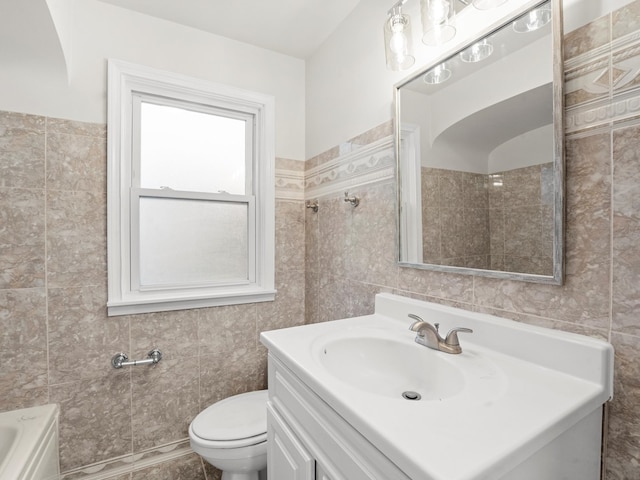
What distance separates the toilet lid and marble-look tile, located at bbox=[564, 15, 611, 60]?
1675 millimetres

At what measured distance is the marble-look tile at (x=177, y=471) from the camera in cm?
153

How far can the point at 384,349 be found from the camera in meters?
1.04

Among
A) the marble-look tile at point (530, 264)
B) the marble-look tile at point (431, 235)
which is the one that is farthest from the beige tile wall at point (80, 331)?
the marble-look tile at point (530, 264)

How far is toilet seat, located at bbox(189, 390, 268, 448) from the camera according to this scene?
1294 mm

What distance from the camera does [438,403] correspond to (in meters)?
0.62

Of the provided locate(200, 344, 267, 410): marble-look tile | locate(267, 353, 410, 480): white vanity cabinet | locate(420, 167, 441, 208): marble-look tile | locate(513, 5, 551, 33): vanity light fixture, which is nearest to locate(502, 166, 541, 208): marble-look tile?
locate(420, 167, 441, 208): marble-look tile

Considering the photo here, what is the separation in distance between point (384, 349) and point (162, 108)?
170 cm

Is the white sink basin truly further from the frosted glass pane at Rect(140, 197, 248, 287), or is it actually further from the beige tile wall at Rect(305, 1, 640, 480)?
the frosted glass pane at Rect(140, 197, 248, 287)

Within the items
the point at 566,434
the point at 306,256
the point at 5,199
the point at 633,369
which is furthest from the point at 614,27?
the point at 5,199

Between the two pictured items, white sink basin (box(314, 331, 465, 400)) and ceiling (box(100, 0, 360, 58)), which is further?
ceiling (box(100, 0, 360, 58))

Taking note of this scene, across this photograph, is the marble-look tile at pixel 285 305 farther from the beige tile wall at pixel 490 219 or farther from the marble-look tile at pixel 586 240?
the marble-look tile at pixel 586 240

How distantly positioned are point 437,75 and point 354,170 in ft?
1.84

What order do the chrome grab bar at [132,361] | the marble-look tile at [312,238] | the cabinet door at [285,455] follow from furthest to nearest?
the marble-look tile at [312,238] < the chrome grab bar at [132,361] < the cabinet door at [285,455]

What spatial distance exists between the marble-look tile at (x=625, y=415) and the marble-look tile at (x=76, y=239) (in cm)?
191
